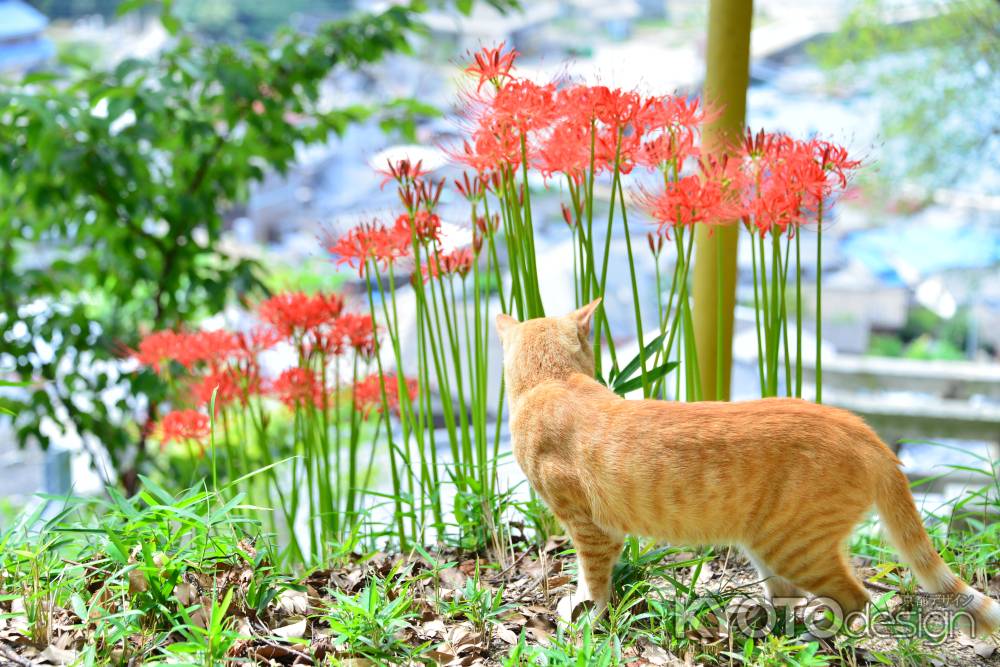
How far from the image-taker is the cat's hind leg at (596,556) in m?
1.06

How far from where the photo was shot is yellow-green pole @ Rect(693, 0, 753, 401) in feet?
4.91

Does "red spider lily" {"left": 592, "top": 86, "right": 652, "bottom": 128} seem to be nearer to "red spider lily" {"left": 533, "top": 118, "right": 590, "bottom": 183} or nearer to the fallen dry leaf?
"red spider lily" {"left": 533, "top": 118, "right": 590, "bottom": 183}

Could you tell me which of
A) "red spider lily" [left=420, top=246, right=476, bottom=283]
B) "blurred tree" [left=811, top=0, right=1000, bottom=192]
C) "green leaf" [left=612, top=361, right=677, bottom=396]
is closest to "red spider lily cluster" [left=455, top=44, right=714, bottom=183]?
"red spider lily" [left=420, top=246, right=476, bottom=283]

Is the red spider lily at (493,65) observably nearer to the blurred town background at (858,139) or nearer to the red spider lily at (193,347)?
the red spider lily at (193,347)

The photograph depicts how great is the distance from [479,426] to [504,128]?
420 mm

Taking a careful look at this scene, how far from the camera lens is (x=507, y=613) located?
3.76 ft

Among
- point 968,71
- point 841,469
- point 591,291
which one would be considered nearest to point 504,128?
point 591,291

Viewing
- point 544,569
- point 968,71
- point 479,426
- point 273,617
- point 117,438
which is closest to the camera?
point 273,617

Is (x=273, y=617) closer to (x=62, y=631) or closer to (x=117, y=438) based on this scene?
(x=62, y=631)

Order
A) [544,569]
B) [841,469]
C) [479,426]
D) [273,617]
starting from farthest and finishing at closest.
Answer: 1. [479,426]
2. [544,569]
3. [273,617]
4. [841,469]

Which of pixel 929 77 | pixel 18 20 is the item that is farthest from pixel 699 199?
pixel 18 20

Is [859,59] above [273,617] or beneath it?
above

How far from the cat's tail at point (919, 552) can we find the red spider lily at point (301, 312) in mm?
730

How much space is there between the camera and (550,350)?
3.61 feet
